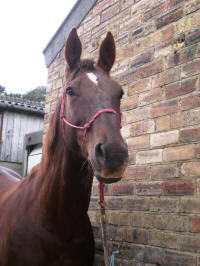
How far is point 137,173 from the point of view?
111 inches

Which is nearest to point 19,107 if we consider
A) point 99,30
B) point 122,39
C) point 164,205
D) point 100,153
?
point 99,30

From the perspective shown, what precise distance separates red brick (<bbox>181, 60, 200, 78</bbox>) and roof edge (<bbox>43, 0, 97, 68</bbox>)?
6.27ft

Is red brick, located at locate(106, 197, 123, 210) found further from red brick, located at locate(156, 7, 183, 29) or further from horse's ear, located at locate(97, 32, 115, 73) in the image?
red brick, located at locate(156, 7, 183, 29)

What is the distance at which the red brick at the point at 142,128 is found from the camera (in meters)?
2.78

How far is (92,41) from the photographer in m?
3.79

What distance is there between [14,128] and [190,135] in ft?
29.2

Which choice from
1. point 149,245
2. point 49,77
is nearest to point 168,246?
point 149,245

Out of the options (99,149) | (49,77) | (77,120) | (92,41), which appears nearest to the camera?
(99,149)

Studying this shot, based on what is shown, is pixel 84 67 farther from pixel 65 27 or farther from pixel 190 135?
pixel 65 27

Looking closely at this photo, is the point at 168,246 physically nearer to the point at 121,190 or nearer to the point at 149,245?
the point at 149,245

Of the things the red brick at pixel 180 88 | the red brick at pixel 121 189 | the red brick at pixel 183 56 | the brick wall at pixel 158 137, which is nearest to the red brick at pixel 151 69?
the brick wall at pixel 158 137

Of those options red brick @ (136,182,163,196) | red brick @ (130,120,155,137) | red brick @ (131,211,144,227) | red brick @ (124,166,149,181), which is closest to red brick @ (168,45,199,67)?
red brick @ (130,120,155,137)

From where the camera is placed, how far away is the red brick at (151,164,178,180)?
248 cm

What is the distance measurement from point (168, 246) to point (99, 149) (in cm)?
145
